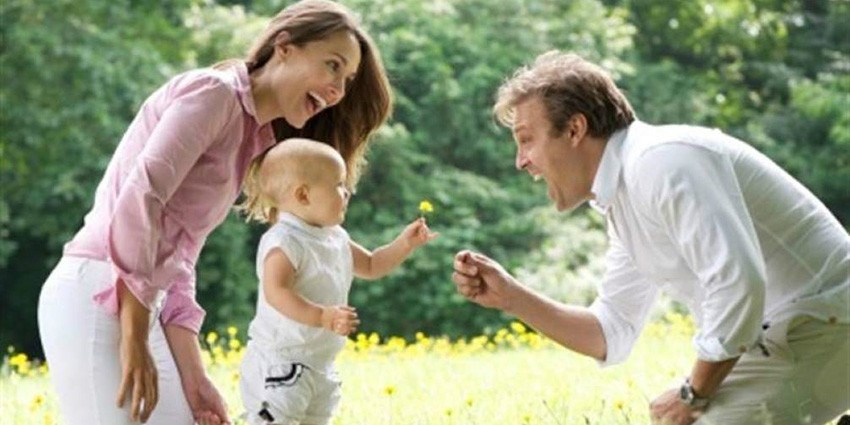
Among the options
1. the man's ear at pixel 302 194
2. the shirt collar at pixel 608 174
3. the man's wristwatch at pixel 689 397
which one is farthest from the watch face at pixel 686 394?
the man's ear at pixel 302 194

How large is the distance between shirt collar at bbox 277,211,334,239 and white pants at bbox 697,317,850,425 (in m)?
1.03

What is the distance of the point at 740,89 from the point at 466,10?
360 cm

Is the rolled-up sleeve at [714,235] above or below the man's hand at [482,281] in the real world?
above

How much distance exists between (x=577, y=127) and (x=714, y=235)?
0.50 m

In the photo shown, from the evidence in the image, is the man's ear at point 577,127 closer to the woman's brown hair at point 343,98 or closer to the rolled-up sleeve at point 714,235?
the rolled-up sleeve at point 714,235

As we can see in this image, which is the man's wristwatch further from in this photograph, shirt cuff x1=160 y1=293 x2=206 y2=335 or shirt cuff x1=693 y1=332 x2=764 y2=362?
shirt cuff x1=160 y1=293 x2=206 y2=335

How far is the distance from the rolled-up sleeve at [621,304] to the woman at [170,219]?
86 centimetres

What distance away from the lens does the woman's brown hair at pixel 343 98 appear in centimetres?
387

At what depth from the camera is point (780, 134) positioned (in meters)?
15.7

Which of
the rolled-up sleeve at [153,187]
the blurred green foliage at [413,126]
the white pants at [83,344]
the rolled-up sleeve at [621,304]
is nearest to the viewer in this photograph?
the rolled-up sleeve at [153,187]

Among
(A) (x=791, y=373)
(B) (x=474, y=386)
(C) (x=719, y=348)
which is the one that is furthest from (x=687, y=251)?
(B) (x=474, y=386)

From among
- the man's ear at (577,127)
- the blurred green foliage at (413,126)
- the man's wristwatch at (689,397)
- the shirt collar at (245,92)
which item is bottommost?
the blurred green foliage at (413,126)

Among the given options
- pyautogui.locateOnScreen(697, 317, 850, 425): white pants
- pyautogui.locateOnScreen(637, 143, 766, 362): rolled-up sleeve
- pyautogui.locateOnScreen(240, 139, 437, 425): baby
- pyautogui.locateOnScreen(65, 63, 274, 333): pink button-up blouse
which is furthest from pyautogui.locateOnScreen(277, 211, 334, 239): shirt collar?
pyautogui.locateOnScreen(697, 317, 850, 425): white pants

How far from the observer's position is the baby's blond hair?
151 inches
